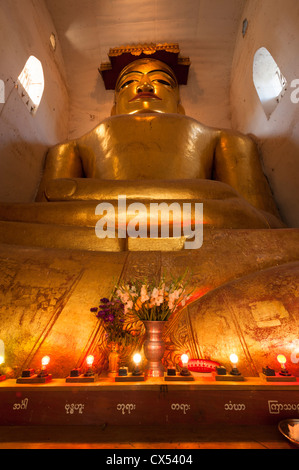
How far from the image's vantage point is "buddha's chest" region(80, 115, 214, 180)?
3205 millimetres

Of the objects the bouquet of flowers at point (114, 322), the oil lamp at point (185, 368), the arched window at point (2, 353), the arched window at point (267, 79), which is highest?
the arched window at point (267, 79)

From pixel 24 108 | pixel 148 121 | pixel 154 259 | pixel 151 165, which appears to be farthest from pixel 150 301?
pixel 24 108

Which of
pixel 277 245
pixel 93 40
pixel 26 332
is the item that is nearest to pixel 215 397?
pixel 26 332

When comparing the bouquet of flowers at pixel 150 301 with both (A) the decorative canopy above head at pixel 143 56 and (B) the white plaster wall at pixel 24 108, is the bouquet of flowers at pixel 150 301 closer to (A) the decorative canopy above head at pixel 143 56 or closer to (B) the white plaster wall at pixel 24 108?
(B) the white plaster wall at pixel 24 108

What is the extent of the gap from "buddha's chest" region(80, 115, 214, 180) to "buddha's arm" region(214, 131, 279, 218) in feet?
0.52

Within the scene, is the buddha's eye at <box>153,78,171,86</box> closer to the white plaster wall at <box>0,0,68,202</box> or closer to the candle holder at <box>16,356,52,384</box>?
the white plaster wall at <box>0,0,68,202</box>

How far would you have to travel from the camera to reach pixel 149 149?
3293 millimetres

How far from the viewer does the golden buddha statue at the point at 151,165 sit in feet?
7.41

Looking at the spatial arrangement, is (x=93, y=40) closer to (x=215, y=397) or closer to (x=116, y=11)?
(x=116, y=11)

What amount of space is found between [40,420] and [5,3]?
149 inches

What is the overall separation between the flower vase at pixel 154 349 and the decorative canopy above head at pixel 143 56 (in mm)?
4261

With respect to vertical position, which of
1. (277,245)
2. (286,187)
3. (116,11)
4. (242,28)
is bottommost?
(277,245)

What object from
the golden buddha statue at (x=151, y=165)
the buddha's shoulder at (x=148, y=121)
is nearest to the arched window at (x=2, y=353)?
the golden buddha statue at (x=151, y=165)

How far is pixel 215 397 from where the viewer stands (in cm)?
93
